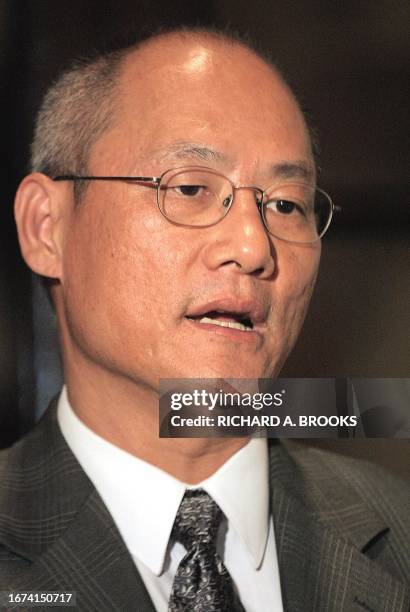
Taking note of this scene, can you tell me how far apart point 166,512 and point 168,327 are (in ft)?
0.71

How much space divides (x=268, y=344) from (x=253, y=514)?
0.21 meters

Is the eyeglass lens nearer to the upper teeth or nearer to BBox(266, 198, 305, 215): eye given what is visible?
BBox(266, 198, 305, 215): eye

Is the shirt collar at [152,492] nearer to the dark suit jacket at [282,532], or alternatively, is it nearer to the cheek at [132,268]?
the dark suit jacket at [282,532]

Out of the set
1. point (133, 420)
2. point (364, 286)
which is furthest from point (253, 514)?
point (364, 286)

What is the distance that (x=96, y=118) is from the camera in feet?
3.08

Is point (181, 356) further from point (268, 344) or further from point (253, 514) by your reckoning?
point (253, 514)

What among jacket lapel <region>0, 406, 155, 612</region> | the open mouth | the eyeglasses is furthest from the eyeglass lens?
jacket lapel <region>0, 406, 155, 612</region>

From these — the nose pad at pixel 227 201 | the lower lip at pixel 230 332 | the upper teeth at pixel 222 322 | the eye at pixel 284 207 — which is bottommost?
the lower lip at pixel 230 332

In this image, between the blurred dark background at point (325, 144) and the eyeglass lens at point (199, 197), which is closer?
the eyeglass lens at point (199, 197)

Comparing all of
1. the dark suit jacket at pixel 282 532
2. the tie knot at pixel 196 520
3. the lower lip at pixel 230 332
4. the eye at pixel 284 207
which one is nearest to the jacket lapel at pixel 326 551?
the dark suit jacket at pixel 282 532

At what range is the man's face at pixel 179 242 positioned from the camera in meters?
0.89

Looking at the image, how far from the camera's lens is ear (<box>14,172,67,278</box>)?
96 centimetres

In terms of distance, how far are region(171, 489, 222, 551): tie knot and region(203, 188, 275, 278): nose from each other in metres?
0.28

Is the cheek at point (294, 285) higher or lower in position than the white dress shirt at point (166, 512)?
higher
